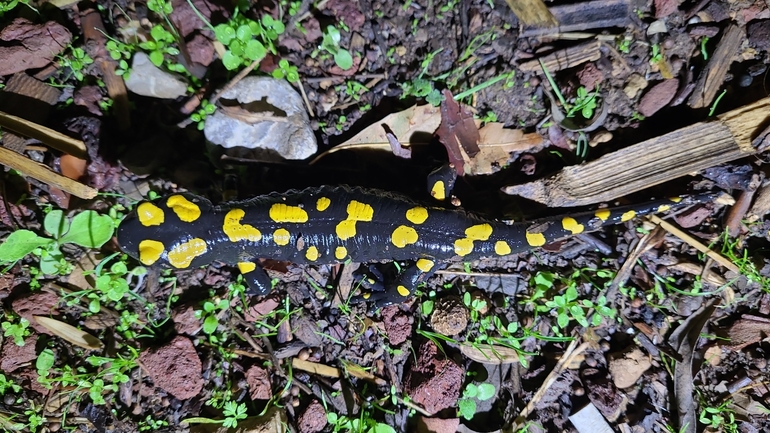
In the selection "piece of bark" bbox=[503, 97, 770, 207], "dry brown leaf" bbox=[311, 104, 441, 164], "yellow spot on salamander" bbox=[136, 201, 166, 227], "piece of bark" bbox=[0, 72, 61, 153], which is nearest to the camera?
"yellow spot on salamander" bbox=[136, 201, 166, 227]

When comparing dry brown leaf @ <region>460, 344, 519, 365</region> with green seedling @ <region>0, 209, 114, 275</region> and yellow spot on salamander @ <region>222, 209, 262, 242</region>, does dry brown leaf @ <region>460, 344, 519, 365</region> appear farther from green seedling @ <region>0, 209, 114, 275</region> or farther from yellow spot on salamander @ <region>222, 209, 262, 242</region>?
green seedling @ <region>0, 209, 114, 275</region>

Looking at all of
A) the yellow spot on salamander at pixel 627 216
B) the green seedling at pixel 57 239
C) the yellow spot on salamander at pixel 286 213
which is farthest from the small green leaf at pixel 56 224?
the yellow spot on salamander at pixel 627 216

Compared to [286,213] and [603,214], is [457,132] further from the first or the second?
[286,213]

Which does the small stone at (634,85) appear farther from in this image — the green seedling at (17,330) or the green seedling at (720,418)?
the green seedling at (17,330)

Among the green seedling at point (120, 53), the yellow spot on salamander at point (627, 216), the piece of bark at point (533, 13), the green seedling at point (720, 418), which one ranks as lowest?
the green seedling at point (720, 418)

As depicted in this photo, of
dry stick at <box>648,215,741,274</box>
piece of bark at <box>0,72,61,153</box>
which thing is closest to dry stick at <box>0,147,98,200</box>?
piece of bark at <box>0,72,61,153</box>
